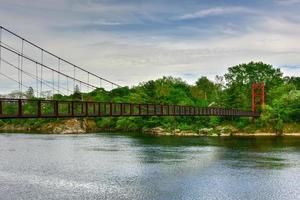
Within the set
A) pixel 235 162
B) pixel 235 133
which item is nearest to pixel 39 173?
pixel 235 162

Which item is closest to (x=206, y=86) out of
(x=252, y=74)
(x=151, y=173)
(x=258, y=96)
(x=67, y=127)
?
(x=252, y=74)

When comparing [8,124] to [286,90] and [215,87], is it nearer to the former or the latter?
[215,87]

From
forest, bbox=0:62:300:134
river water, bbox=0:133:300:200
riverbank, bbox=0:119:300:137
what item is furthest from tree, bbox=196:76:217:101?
river water, bbox=0:133:300:200

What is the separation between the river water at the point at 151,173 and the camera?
42719 millimetres

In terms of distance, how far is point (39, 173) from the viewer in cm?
5325

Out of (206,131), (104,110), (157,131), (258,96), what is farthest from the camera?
(258,96)

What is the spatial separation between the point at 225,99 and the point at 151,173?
75931mm

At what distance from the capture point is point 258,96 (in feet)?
440

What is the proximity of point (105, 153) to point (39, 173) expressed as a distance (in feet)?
68.2

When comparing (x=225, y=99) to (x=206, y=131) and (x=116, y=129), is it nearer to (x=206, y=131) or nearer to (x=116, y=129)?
(x=206, y=131)

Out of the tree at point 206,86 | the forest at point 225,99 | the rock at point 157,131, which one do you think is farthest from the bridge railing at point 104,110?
the tree at point 206,86

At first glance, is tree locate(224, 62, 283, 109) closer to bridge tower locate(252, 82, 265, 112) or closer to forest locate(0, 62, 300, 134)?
forest locate(0, 62, 300, 134)

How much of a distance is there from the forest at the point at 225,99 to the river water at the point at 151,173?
32.4m

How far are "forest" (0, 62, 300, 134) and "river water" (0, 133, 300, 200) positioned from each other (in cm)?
3245
